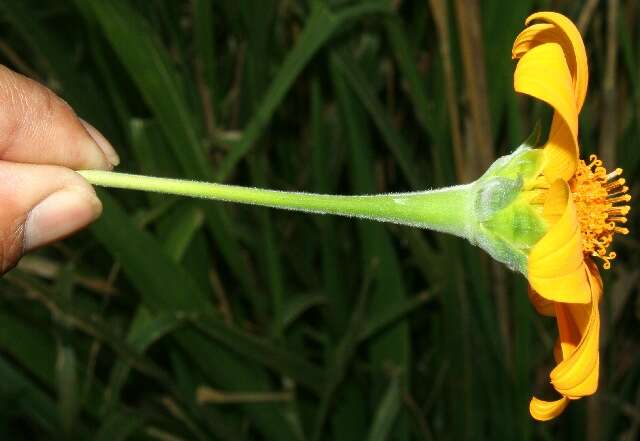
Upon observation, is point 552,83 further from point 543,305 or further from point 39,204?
point 39,204

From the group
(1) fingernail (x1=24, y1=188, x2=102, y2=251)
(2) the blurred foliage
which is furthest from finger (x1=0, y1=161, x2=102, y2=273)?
(2) the blurred foliage

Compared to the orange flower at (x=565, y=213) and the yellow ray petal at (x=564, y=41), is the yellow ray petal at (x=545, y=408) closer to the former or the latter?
the orange flower at (x=565, y=213)

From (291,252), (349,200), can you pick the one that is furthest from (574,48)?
(291,252)

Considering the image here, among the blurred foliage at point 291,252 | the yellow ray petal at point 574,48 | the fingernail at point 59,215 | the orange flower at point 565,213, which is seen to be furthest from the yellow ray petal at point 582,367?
the blurred foliage at point 291,252

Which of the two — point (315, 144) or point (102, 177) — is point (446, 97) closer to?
point (315, 144)

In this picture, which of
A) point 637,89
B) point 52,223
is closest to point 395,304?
point 637,89

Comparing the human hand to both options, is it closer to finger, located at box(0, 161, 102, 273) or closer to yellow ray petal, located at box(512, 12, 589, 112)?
finger, located at box(0, 161, 102, 273)
